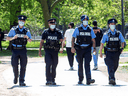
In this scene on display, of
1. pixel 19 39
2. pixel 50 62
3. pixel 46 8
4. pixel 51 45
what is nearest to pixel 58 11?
pixel 46 8

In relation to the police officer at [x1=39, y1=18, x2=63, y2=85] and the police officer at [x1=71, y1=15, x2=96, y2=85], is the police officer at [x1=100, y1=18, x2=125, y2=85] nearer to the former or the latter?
the police officer at [x1=71, y1=15, x2=96, y2=85]

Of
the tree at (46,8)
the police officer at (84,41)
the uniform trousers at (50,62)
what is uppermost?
the tree at (46,8)

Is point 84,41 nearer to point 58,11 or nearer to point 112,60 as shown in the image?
point 112,60

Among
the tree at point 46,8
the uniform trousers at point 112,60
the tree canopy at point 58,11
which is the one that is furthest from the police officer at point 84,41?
the tree at point 46,8

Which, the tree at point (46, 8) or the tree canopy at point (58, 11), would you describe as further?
the tree at point (46, 8)

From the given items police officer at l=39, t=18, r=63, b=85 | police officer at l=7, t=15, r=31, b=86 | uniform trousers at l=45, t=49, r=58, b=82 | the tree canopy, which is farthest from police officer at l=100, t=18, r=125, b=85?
the tree canopy

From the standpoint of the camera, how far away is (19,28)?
8.68 meters

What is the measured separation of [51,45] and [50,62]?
1.65 feet

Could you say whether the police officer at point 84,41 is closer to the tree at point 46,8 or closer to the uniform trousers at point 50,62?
the uniform trousers at point 50,62

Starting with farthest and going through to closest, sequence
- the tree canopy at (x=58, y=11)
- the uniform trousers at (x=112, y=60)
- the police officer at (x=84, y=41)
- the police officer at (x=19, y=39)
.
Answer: the tree canopy at (x=58, y=11)
the uniform trousers at (x=112, y=60)
the police officer at (x=84, y=41)
the police officer at (x=19, y=39)

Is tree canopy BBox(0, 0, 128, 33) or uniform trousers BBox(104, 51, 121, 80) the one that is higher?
tree canopy BBox(0, 0, 128, 33)

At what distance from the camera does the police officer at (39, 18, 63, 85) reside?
8797mm

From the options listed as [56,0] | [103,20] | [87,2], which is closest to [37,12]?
[56,0]

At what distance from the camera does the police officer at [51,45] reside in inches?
346
